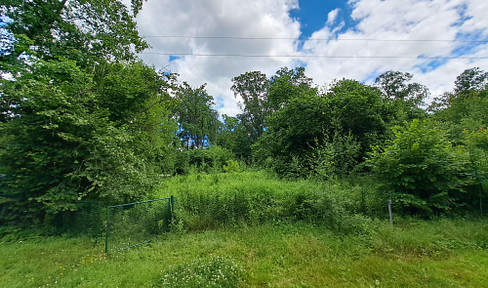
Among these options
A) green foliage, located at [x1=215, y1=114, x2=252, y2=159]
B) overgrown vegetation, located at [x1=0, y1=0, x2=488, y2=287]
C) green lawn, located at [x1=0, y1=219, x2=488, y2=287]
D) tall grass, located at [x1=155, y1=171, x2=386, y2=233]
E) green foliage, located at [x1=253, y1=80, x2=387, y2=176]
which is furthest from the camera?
green foliage, located at [x1=215, y1=114, x2=252, y2=159]

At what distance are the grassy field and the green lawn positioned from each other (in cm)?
2

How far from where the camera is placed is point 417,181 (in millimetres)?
5340

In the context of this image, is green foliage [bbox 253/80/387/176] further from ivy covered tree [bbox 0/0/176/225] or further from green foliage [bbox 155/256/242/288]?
ivy covered tree [bbox 0/0/176/225]

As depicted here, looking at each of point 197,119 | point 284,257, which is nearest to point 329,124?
point 284,257

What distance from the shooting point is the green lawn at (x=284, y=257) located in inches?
123

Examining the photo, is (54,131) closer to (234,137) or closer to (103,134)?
(103,134)

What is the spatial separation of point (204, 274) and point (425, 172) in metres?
6.04

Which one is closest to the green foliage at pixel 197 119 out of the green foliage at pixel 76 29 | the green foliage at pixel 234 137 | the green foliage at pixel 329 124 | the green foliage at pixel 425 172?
the green foliage at pixel 234 137

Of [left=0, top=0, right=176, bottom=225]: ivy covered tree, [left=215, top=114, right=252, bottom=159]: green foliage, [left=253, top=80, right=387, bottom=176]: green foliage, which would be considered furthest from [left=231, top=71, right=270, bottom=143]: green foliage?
[left=0, top=0, right=176, bottom=225]: ivy covered tree

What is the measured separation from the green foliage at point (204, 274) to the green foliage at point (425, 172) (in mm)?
4826

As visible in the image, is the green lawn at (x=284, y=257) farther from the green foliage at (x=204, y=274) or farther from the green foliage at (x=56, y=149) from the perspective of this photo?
the green foliage at (x=56, y=149)

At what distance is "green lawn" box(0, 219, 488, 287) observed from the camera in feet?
10.3

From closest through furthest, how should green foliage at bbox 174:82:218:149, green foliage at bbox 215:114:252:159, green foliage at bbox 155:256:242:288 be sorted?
green foliage at bbox 155:256:242:288, green foliage at bbox 215:114:252:159, green foliage at bbox 174:82:218:149

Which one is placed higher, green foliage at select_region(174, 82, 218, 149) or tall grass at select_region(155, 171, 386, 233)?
green foliage at select_region(174, 82, 218, 149)
